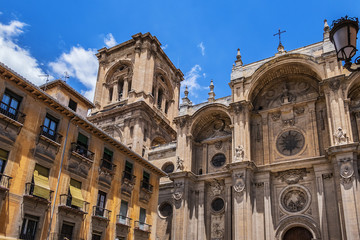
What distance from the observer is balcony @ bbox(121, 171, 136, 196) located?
82.8ft

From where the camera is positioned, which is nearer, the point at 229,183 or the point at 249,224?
the point at 249,224

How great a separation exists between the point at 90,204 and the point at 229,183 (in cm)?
1323

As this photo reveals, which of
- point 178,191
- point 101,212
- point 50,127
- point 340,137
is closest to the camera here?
point 50,127

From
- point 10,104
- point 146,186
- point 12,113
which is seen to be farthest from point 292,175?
point 10,104

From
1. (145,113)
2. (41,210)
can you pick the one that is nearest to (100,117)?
(145,113)

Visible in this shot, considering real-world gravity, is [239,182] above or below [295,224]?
above

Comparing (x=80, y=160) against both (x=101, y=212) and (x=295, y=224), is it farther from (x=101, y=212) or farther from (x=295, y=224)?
(x=295, y=224)

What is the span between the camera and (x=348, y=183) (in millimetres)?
24422

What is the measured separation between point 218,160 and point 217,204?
4269mm

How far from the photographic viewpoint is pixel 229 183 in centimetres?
3080

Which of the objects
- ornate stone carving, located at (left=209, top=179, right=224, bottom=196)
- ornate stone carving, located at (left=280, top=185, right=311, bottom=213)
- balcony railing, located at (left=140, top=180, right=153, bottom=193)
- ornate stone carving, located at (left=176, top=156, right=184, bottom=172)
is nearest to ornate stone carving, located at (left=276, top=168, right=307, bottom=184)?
ornate stone carving, located at (left=280, top=185, right=311, bottom=213)

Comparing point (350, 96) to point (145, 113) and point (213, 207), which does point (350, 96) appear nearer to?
point (213, 207)

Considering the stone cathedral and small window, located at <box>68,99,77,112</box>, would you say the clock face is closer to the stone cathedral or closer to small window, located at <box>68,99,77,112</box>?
the stone cathedral

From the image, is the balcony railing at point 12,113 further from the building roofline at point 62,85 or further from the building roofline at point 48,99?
the building roofline at point 62,85
